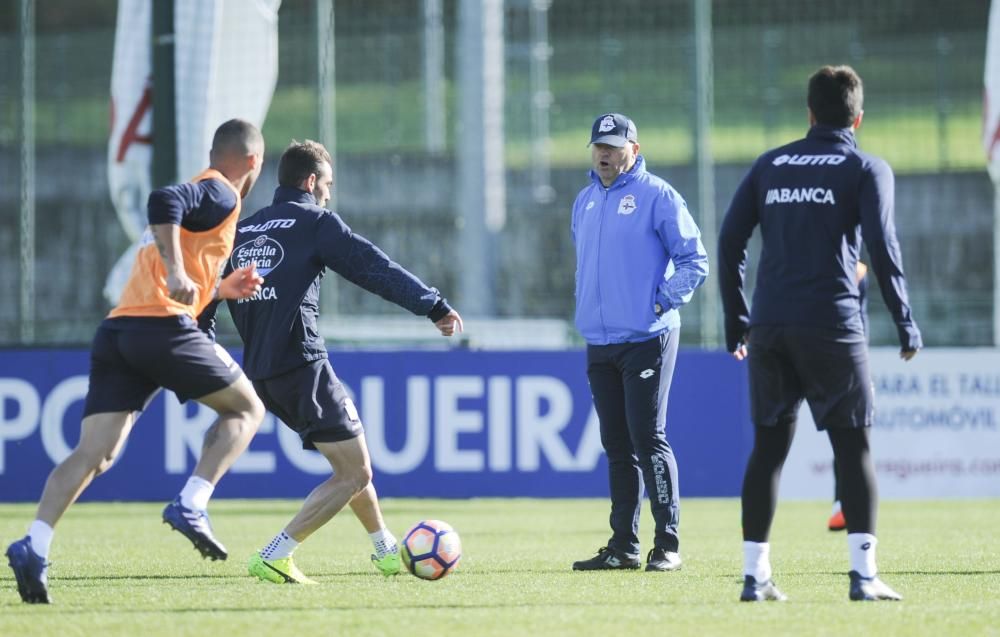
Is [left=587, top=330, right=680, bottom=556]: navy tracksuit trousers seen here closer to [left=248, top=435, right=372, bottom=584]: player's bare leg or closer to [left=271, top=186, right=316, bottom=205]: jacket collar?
[left=248, top=435, right=372, bottom=584]: player's bare leg

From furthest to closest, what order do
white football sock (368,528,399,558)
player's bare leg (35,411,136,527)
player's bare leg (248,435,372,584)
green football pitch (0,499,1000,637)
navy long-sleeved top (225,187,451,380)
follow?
white football sock (368,528,399,558)
player's bare leg (248,435,372,584)
navy long-sleeved top (225,187,451,380)
player's bare leg (35,411,136,527)
green football pitch (0,499,1000,637)

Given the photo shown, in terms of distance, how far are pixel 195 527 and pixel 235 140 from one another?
5.40 feet

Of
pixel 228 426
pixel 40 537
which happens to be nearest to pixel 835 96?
pixel 228 426

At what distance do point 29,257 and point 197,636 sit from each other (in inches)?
358

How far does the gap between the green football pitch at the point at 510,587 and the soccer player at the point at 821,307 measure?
41 cm

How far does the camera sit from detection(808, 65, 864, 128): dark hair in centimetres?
656

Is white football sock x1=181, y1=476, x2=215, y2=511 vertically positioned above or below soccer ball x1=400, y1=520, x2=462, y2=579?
above

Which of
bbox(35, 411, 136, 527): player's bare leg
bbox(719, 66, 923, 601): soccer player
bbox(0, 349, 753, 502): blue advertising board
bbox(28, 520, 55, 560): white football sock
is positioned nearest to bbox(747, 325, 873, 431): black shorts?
bbox(719, 66, 923, 601): soccer player

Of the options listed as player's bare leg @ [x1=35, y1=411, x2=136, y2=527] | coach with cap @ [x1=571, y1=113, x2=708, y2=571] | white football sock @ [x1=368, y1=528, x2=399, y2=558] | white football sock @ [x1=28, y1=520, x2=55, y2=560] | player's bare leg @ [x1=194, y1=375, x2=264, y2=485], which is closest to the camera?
white football sock @ [x1=28, y1=520, x2=55, y2=560]

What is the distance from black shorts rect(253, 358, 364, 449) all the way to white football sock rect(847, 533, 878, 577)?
233 cm

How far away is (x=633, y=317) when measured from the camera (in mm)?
8195

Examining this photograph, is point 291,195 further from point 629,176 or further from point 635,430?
point 635,430

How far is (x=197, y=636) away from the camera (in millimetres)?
5711

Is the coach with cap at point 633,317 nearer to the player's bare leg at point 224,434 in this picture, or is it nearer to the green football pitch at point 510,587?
the green football pitch at point 510,587
